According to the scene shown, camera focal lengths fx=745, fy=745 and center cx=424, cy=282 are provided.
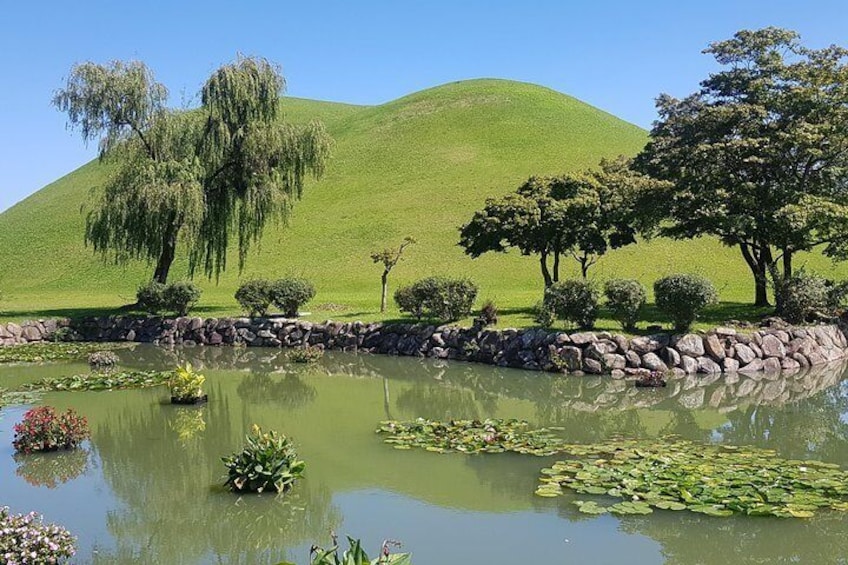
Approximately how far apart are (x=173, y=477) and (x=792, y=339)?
18.3m

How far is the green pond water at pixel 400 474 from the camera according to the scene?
832 cm

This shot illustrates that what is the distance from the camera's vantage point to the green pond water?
832 cm

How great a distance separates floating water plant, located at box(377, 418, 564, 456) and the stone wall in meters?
6.95

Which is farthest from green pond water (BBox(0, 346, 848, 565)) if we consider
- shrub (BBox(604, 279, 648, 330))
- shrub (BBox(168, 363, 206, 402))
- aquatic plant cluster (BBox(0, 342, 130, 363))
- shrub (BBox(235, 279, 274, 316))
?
shrub (BBox(235, 279, 274, 316))

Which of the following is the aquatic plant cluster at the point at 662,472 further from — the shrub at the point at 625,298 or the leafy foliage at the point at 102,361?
the leafy foliage at the point at 102,361

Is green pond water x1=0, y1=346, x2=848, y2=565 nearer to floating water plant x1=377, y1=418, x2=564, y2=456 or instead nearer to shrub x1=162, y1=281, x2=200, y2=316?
floating water plant x1=377, y1=418, x2=564, y2=456

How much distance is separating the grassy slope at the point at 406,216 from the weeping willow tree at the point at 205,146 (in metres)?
4.39

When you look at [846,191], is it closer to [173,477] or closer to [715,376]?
[715,376]

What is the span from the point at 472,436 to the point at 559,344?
888cm

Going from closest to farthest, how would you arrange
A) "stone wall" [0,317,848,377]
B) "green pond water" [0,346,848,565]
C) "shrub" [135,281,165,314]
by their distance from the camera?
"green pond water" [0,346,848,565] < "stone wall" [0,317,848,377] < "shrub" [135,281,165,314]

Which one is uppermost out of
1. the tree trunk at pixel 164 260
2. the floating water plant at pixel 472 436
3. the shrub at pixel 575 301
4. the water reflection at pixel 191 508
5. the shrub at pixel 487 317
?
the tree trunk at pixel 164 260

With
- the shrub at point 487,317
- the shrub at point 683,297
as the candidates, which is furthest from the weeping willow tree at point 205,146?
the shrub at point 683,297

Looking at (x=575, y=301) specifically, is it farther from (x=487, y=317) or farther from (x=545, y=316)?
(x=487, y=317)

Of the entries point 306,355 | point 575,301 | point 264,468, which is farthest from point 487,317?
point 264,468
